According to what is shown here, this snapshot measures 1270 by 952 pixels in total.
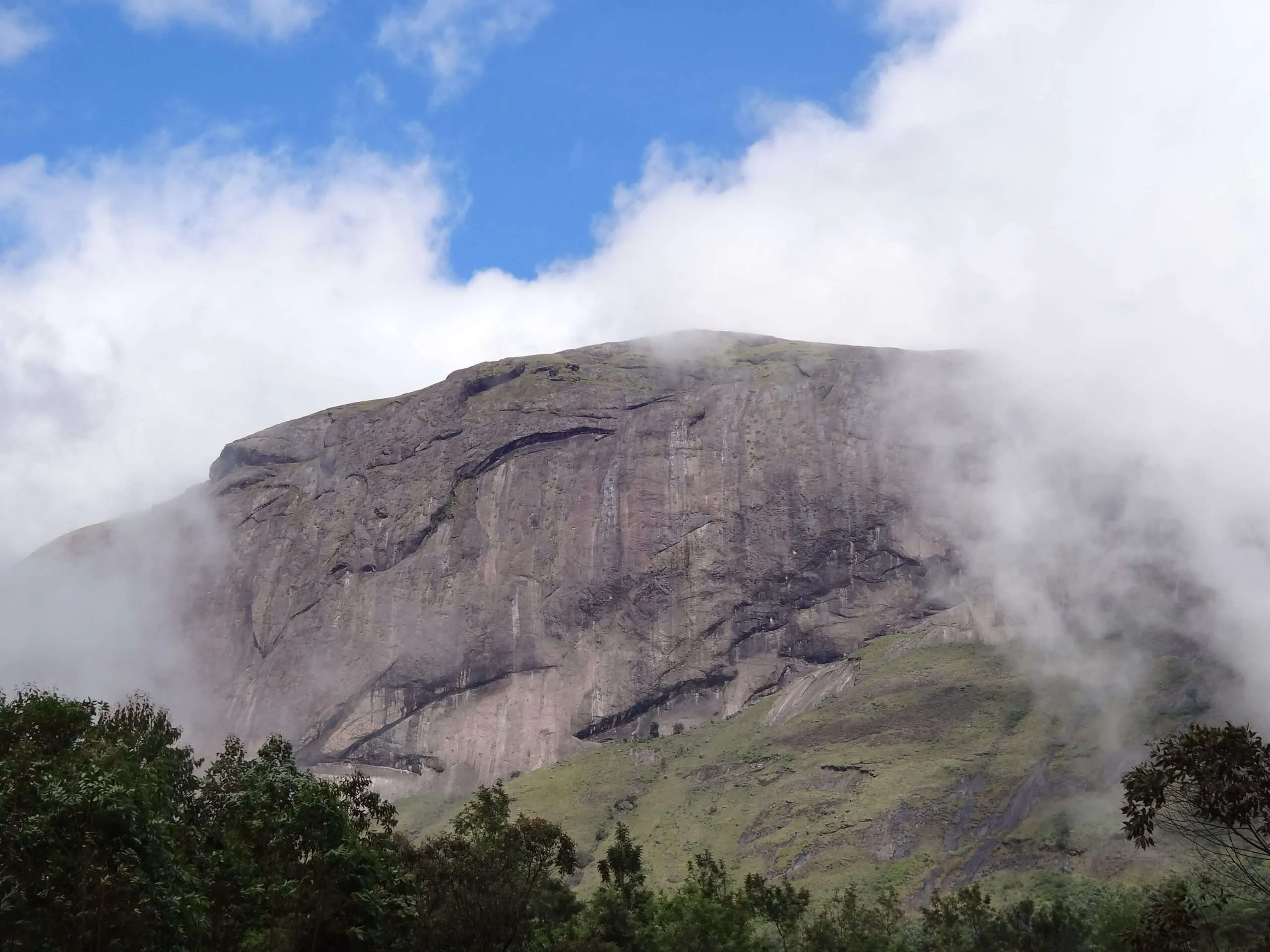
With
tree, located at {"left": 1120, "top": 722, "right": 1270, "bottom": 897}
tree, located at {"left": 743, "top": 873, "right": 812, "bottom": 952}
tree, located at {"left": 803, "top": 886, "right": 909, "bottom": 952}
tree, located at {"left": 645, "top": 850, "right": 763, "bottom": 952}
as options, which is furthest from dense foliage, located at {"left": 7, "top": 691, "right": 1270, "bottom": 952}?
tree, located at {"left": 803, "top": 886, "right": 909, "bottom": 952}

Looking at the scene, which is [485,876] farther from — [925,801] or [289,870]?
[925,801]

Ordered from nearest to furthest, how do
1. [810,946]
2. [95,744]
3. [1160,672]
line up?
[95,744]
[810,946]
[1160,672]

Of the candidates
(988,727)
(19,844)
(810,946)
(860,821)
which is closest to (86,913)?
(19,844)

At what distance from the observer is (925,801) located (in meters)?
165

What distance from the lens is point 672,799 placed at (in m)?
195

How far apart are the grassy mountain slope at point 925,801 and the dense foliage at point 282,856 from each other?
238ft

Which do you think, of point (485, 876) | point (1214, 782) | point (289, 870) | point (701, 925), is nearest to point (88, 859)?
point (289, 870)

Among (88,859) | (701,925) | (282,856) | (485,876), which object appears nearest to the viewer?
(88,859)

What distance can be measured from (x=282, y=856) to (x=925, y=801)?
129 m

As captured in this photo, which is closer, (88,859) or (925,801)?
(88,859)

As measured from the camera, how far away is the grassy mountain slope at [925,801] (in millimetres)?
148375

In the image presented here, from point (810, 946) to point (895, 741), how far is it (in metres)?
103

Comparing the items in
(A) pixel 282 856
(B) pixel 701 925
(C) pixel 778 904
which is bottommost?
(C) pixel 778 904

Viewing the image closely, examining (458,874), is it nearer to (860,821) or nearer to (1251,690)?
(860,821)
